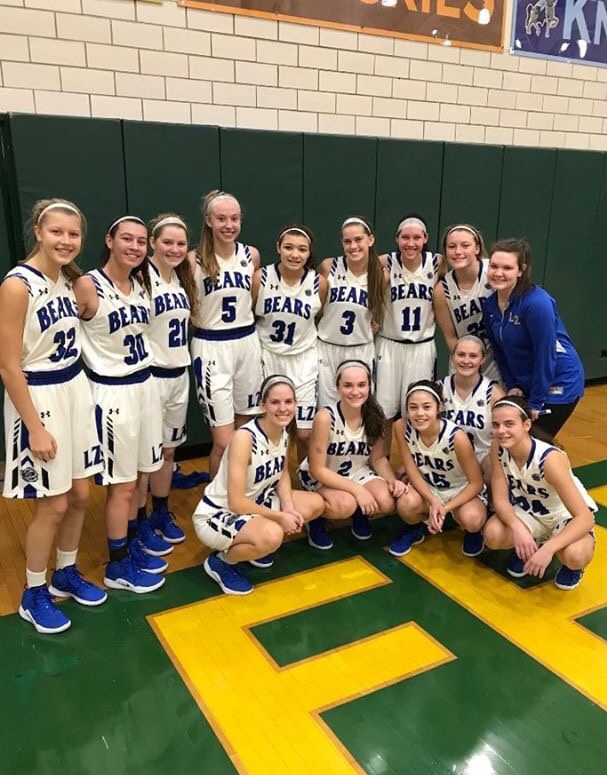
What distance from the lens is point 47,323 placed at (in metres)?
2.41

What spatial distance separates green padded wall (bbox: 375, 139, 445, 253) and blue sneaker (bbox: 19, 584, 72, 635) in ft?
11.4

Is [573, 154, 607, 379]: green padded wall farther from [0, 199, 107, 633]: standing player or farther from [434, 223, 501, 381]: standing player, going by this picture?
[0, 199, 107, 633]: standing player

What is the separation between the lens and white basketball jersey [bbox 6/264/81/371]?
7.79 feet

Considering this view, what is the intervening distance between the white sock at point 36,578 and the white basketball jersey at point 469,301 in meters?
2.40

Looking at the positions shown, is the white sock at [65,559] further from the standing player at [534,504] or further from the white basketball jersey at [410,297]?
the white basketball jersey at [410,297]

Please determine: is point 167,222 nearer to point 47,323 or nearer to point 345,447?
point 47,323

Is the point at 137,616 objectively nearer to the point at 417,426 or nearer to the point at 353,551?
the point at 353,551

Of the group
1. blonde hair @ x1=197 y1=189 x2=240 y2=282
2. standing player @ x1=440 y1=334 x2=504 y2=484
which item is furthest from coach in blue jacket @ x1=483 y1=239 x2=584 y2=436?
blonde hair @ x1=197 y1=189 x2=240 y2=282

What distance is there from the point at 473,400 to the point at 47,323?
208 centimetres

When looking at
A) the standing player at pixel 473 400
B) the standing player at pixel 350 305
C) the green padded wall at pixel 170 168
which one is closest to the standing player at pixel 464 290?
the standing player at pixel 473 400

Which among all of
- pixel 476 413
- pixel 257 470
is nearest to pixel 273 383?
pixel 257 470

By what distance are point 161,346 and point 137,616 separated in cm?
122

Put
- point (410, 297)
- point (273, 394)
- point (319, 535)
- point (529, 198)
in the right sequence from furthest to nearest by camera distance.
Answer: point (529, 198), point (410, 297), point (319, 535), point (273, 394)

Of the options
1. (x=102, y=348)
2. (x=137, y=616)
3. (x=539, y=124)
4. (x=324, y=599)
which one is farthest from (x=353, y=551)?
(x=539, y=124)
